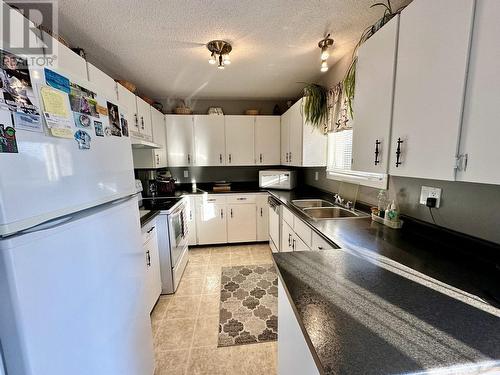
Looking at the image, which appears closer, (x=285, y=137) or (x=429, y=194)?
→ (x=429, y=194)

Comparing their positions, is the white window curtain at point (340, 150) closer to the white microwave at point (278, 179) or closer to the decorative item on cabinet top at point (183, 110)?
the white microwave at point (278, 179)

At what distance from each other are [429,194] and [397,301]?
95cm

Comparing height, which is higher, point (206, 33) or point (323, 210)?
point (206, 33)

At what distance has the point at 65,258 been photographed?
72cm

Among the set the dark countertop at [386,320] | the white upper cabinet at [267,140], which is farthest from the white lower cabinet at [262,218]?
the dark countertop at [386,320]

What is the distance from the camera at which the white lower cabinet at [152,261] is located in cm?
193

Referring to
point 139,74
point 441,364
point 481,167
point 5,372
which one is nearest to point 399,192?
point 481,167

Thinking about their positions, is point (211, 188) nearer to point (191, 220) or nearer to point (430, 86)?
point (191, 220)

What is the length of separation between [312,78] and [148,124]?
2.23 meters

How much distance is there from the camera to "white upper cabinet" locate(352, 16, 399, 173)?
1.24m

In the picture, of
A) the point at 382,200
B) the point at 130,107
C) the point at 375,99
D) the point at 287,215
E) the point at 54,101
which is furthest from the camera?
Answer: the point at 287,215

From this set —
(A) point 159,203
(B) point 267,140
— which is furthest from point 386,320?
(B) point 267,140

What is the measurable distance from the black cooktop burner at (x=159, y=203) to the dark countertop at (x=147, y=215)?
12 centimetres

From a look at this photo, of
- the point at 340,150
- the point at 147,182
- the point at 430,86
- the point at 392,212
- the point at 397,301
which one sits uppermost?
the point at 430,86
